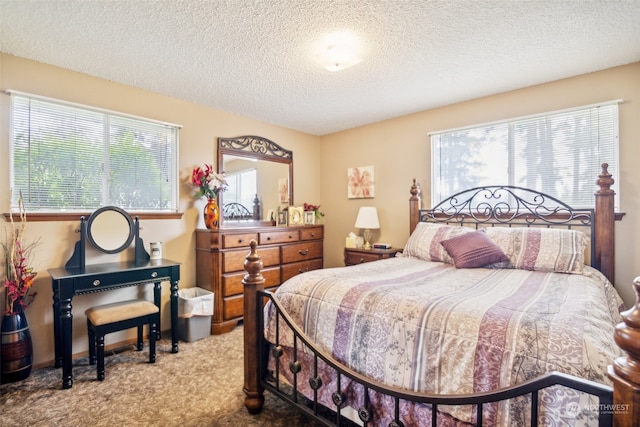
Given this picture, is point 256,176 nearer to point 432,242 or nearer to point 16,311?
point 432,242

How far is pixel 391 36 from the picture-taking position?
7.01 feet

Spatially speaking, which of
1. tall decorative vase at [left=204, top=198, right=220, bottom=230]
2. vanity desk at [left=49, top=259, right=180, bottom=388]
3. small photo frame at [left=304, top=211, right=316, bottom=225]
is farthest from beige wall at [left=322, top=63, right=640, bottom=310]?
vanity desk at [left=49, top=259, right=180, bottom=388]

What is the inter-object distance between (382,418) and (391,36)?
2.27m

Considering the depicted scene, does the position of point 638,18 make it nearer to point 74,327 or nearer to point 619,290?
point 619,290

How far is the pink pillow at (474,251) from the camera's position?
2449 millimetres

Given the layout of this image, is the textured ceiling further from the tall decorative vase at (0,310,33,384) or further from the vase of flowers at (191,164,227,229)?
the tall decorative vase at (0,310,33,384)

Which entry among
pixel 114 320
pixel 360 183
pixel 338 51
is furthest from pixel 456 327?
pixel 360 183

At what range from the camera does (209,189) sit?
3395mm

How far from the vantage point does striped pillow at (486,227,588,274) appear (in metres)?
2.30

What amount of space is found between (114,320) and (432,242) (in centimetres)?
272

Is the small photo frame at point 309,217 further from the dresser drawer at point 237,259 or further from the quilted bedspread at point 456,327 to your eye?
the quilted bedspread at point 456,327

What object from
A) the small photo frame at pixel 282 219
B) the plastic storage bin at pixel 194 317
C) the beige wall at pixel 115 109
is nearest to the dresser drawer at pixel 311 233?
the small photo frame at pixel 282 219

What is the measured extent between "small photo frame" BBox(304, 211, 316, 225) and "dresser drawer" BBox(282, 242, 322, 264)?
12.9 inches

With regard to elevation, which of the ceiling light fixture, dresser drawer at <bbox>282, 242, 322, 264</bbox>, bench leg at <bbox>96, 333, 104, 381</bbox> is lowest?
bench leg at <bbox>96, 333, 104, 381</bbox>
